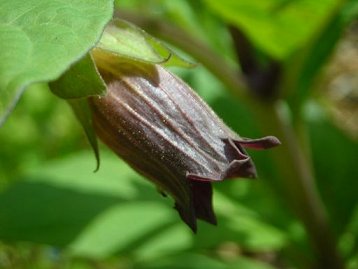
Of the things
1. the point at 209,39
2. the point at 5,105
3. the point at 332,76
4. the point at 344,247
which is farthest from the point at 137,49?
the point at 332,76

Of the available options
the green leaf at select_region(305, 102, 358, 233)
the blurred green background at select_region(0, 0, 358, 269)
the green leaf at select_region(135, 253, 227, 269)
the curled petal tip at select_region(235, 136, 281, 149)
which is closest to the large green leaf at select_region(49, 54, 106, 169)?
the curled petal tip at select_region(235, 136, 281, 149)

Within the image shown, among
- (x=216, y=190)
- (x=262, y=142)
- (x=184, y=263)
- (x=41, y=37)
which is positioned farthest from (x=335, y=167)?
(x=41, y=37)

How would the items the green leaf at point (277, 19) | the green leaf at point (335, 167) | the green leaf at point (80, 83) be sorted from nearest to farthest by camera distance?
the green leaf at point (80, 83)
the green leaf at point (277, 19)
the green leaf at point (335, 167)

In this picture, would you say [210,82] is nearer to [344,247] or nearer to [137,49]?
[344,247]

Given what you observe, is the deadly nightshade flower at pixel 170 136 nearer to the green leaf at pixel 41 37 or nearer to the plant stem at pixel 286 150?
the green leaf at pixel 41 37

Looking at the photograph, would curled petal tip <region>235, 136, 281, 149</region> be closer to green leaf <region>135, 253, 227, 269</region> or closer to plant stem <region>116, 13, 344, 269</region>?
plant stem <region>116, 13, 344, 269</region>

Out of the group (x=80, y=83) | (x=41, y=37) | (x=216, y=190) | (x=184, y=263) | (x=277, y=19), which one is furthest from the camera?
(x=216, y=190)

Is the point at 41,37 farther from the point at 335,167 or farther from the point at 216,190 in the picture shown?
the point at 335,167

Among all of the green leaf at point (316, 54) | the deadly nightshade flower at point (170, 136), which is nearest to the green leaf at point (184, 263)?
the green leaf at point (316, 54)
